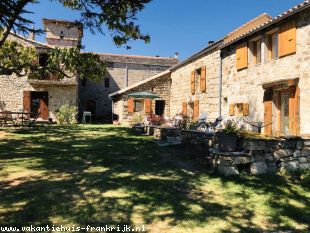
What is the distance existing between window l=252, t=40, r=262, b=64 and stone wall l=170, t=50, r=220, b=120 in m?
2.76

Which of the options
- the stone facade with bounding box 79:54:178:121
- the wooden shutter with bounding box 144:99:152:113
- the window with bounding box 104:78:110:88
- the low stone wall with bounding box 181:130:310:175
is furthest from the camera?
the window with bounding box 104:78:110:88

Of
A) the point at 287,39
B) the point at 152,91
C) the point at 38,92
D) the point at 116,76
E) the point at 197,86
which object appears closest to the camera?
the point at 287,39

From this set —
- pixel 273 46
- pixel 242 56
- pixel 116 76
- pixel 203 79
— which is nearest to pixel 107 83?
pixel 116 76

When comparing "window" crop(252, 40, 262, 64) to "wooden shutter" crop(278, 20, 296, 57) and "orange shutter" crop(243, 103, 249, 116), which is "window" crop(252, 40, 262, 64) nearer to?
"wooden shutter" crop(278, 20, 296, 57)

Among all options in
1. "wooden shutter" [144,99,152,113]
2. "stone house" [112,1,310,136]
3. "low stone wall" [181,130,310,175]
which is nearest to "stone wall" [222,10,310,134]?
"stone house" [112,1,310,136]

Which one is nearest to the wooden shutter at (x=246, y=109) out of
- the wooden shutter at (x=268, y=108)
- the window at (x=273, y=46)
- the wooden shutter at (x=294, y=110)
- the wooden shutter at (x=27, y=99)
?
the wooden shutter at (x=268, y=108)

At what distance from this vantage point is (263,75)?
11.6m

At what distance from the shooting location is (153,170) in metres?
6.82

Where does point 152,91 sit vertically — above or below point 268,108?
above

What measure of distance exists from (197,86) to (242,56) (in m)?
5.33

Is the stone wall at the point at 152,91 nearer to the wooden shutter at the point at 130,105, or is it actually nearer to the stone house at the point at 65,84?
the wooden shutter at the point at 130,105

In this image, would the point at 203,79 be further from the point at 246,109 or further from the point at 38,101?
the point at 38,101

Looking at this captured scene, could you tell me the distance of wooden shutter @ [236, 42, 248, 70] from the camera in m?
12.6

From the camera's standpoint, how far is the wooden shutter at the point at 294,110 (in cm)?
962
